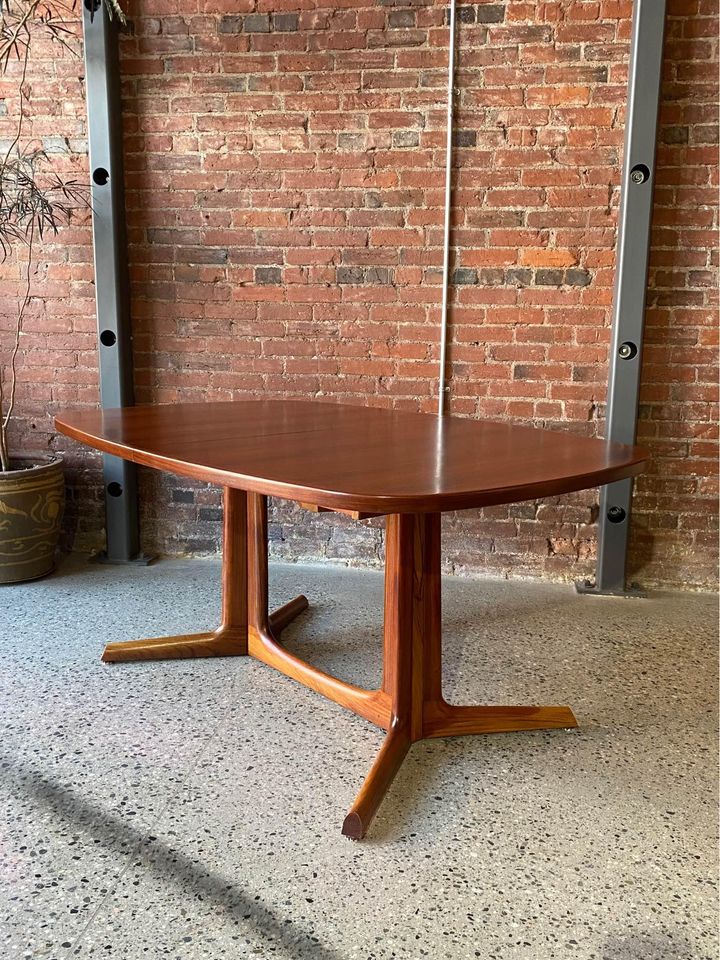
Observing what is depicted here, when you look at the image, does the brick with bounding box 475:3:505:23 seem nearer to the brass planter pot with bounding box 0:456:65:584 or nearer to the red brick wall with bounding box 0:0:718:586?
the red brick wall with bounding box 0:0:718:586

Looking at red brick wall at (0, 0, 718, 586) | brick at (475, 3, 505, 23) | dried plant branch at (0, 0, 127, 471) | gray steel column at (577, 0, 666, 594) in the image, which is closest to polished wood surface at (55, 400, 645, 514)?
red brick wall at (0, 0, 718, 586)

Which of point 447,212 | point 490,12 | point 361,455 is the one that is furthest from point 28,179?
point 361,455

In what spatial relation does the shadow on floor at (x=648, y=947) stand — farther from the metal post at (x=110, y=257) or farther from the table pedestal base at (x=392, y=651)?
the metal post at (x=110, y=257)

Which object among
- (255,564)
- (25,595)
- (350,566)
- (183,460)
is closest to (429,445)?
(183,460)

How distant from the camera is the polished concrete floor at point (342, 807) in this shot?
56.8 inches

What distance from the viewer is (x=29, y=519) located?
10.6 feet

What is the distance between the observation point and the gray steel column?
2.85 metres

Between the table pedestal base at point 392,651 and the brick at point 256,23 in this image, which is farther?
the brick at point 256,23

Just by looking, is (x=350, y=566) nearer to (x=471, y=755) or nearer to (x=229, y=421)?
(x=229, y=421)

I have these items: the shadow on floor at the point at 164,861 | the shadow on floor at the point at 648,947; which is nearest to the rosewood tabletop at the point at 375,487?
the shadow on floor at the point at 164,861

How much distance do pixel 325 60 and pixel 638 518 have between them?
231 cm

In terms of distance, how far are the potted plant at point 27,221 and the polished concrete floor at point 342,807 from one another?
0.47m

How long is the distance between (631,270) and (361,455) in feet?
5.82

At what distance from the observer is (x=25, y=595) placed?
3137mm
